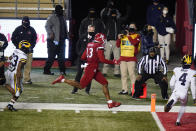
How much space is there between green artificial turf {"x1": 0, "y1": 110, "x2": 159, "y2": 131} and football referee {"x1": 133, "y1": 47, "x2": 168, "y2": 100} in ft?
6.01

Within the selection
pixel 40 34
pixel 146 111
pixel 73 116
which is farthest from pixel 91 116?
pixel 40 34

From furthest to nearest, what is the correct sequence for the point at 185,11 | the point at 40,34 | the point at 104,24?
1. the point at 185,11
2. the point at 40,34
3. the point at 104,24

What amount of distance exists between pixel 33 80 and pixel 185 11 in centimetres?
770

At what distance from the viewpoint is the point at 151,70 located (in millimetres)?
13773

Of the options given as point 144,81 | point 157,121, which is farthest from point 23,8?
point 157,121

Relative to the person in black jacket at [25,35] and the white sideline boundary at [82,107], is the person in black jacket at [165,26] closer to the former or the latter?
the person in black jacket at [25,35]

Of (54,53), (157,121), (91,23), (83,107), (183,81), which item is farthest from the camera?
(54,53)

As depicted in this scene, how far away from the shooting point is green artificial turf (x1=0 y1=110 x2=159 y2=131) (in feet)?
34.9

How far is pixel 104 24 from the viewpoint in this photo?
57.5 feet

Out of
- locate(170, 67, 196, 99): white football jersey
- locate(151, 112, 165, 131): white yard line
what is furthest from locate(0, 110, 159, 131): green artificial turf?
locate(170, 67, 196, 99): white football jersey

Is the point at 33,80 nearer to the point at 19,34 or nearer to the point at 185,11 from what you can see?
the point at 19,34

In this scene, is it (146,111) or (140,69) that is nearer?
(146,111)

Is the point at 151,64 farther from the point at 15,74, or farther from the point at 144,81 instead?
the point at 15,74

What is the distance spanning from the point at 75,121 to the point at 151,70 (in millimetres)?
3267
